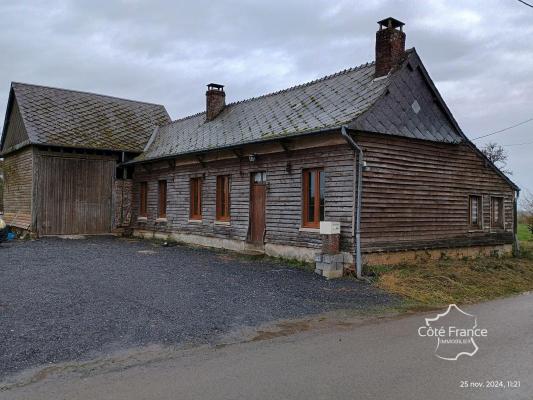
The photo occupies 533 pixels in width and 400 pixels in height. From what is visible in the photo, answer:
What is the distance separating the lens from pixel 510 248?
17062 mm

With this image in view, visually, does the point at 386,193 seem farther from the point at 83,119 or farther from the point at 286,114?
the point at 83,119

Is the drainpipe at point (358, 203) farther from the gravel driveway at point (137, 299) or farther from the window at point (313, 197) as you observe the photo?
the window at point (313, 197)

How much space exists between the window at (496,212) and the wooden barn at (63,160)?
15.1 meters

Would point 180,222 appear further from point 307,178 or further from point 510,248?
point 510,248

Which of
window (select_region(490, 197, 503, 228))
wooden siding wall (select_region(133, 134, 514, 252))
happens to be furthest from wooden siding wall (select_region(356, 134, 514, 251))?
window (select_region(490, 197, 503, 228))

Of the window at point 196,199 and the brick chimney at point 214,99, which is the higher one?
the brick chimney at point 214,99

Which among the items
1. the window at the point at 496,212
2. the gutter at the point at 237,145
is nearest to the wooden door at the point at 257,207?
the gutter at the point at 237,145

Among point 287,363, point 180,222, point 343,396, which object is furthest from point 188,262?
point 343,396

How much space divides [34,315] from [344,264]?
720 cm

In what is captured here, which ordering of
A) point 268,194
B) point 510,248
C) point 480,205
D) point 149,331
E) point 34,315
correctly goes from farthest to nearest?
point 510,248 → point 480,205 → point 268,194 → point 34,315 → point 149,331

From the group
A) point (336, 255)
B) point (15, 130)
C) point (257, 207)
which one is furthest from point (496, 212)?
point (15, 130)

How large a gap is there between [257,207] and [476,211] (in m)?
7.18

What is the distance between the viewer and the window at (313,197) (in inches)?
519

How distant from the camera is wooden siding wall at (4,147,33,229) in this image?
67.9ft
